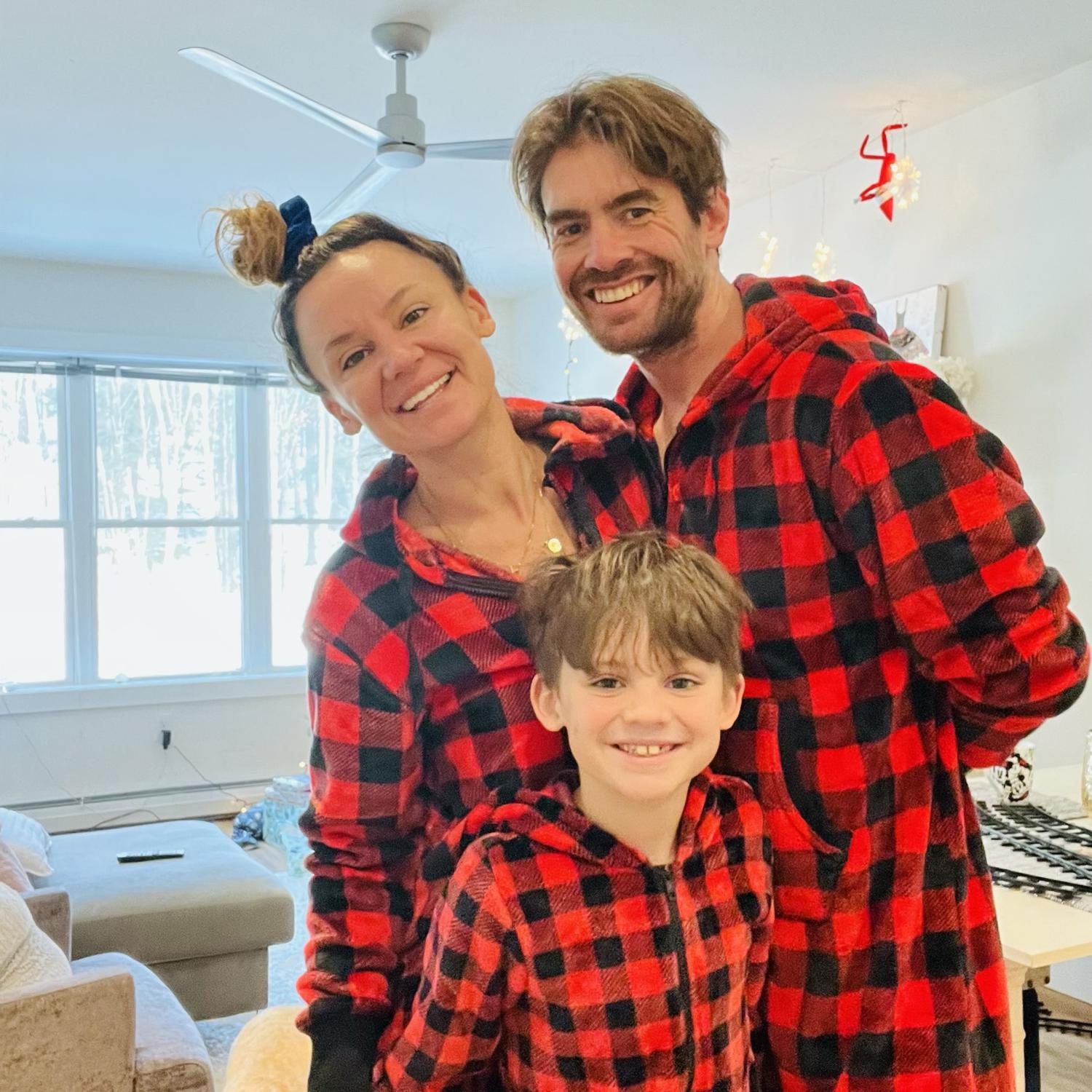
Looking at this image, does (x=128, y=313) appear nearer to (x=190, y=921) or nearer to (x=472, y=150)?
(x=472, y=150)

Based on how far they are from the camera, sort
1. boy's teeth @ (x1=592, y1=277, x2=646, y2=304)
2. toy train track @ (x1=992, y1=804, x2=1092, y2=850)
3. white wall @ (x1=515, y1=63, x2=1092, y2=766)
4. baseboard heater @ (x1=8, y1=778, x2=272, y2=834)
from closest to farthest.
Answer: boy's teeth @ (x1=592, y1=277, x2=646, y2=304)
toy train track @ (x1=992, y1=804, x2=1092, y2=850)
white wall @ (x1=515, y1=63, x2=1092, y2=766)
baseboard heater @ (x1=8, y1=778, x2=272, y2=834)

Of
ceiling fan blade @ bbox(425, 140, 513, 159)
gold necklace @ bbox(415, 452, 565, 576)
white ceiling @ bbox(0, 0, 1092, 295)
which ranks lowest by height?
gold necklace @ bbox(415, 452, 565, 576)

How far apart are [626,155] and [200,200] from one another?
3601mm

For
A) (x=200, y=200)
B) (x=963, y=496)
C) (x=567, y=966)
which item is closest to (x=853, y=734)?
(x=963, y=496)

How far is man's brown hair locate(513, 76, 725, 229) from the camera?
114 cm

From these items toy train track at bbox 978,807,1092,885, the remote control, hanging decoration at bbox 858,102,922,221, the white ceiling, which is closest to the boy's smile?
toy train track at bbox 978,807,1092,885

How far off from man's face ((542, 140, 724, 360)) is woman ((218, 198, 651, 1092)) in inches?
6.1

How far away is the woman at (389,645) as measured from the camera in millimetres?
1092

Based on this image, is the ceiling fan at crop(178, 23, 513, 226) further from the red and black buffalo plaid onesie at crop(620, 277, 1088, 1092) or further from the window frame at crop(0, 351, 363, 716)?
the window frame at crop(0, 351, 363, 716)

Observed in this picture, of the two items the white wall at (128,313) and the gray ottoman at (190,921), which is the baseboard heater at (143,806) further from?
the white wall at (128,313)

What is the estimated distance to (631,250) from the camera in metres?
1.15

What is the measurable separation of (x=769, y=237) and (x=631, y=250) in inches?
132

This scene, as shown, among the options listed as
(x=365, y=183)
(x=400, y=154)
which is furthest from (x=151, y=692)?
(x=400, y=154)

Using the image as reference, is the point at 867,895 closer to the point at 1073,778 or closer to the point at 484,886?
the point at 484,886
